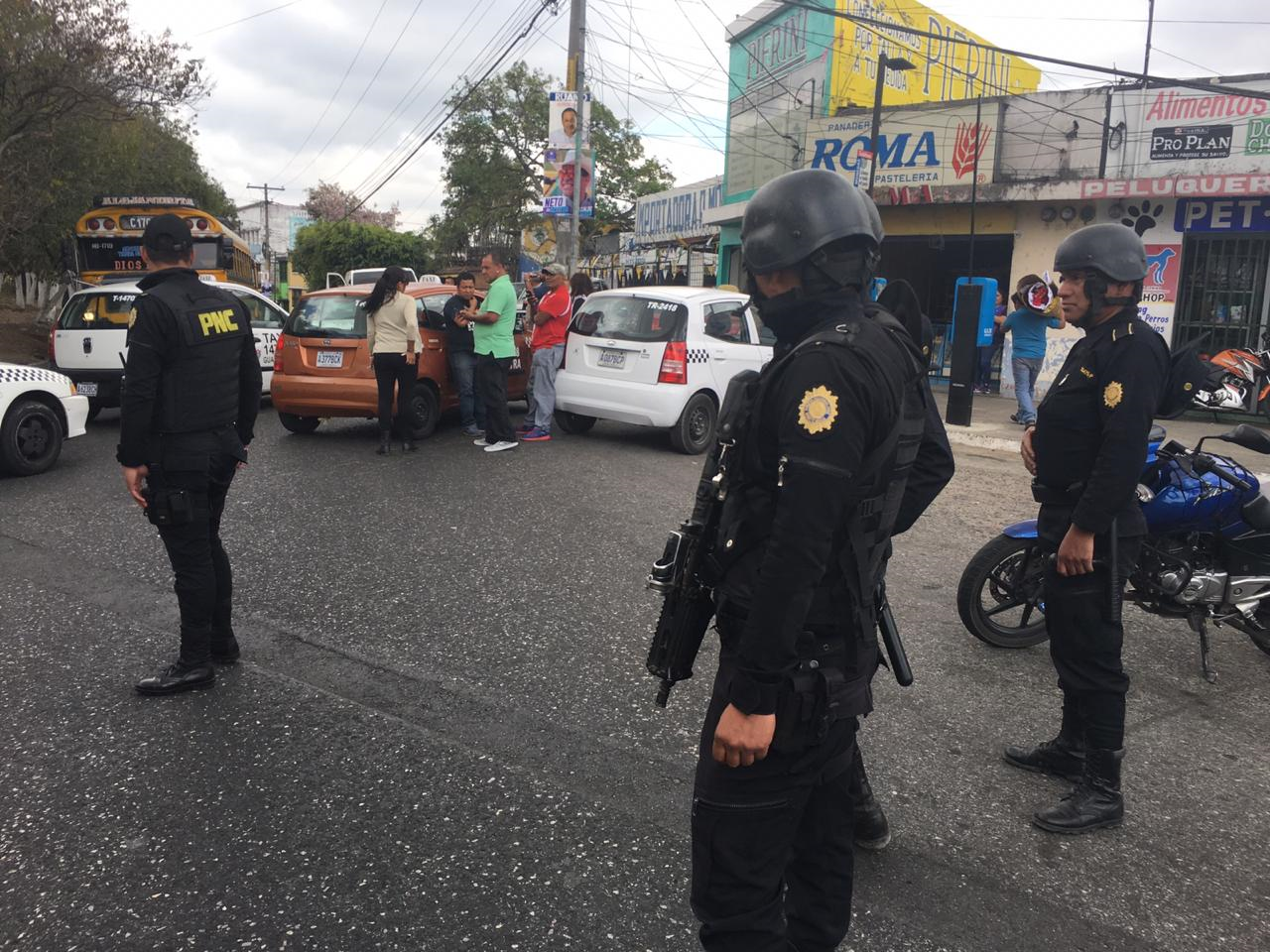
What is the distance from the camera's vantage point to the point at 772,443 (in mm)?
1941

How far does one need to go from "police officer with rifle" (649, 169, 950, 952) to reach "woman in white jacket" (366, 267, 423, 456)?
7.16m

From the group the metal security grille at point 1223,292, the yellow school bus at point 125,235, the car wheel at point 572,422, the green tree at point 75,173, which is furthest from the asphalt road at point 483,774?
the green tree at point 75,173

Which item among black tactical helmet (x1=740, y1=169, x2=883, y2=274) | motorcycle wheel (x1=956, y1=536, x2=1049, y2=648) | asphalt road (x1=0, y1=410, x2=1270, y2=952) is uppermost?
black tactical helmet (x1=740, y1=169, x2=883, y2=274)

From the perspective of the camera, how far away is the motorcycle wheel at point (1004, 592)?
439cm

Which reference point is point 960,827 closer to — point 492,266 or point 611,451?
point 611,451

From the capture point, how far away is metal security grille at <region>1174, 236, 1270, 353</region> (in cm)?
1409

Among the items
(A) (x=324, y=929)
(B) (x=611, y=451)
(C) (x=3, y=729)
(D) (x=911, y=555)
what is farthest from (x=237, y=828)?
(B) (x=611, y=451)

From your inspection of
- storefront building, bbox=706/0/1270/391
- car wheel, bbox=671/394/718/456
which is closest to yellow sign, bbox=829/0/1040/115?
storefront building, bbox=706/0/1270/391

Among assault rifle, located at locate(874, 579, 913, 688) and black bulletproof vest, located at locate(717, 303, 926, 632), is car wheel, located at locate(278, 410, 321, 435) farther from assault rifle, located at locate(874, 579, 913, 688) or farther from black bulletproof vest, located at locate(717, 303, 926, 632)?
black bulletproof vest, located at locate(717, 303, 926, 632)

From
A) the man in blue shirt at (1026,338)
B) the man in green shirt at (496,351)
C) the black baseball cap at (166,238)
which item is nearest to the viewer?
the black baseball cap at (166,238)

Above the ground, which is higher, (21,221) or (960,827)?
(21,221)

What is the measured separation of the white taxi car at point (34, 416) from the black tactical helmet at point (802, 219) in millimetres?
7574

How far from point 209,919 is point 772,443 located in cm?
194

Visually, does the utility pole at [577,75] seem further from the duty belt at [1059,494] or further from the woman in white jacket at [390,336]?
the duty belt at [1059,494]
